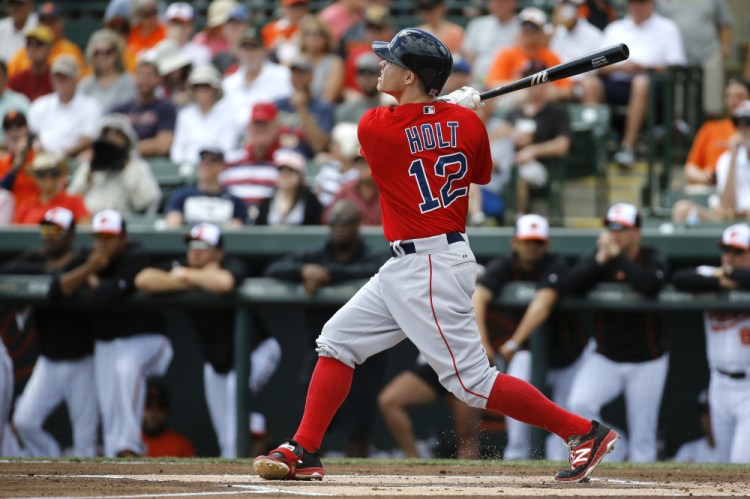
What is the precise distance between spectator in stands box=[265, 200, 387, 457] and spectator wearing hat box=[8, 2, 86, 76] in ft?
14.6

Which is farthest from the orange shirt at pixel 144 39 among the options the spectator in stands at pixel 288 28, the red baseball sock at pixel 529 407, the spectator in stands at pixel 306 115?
the red baseball sock at pixel 529 407

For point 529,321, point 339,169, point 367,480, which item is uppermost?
point 339,169

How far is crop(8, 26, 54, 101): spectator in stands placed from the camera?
10617 millimetres

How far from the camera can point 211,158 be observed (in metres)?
8.18

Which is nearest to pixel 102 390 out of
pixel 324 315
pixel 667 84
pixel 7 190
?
pixel 324 315

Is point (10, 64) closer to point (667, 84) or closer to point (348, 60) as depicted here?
point (348, 60)

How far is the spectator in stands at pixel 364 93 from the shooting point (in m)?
9.00

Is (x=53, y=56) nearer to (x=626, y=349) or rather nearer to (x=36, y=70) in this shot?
(x=36, y=70)

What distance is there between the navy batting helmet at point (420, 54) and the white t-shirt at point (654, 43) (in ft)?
17.5

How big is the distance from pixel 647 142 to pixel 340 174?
2.13m

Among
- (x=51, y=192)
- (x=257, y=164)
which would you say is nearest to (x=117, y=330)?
(x=51, y=192)

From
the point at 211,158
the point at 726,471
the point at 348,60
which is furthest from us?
the point at 348,60

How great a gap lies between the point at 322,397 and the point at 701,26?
254 inches

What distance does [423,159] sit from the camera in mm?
4305
